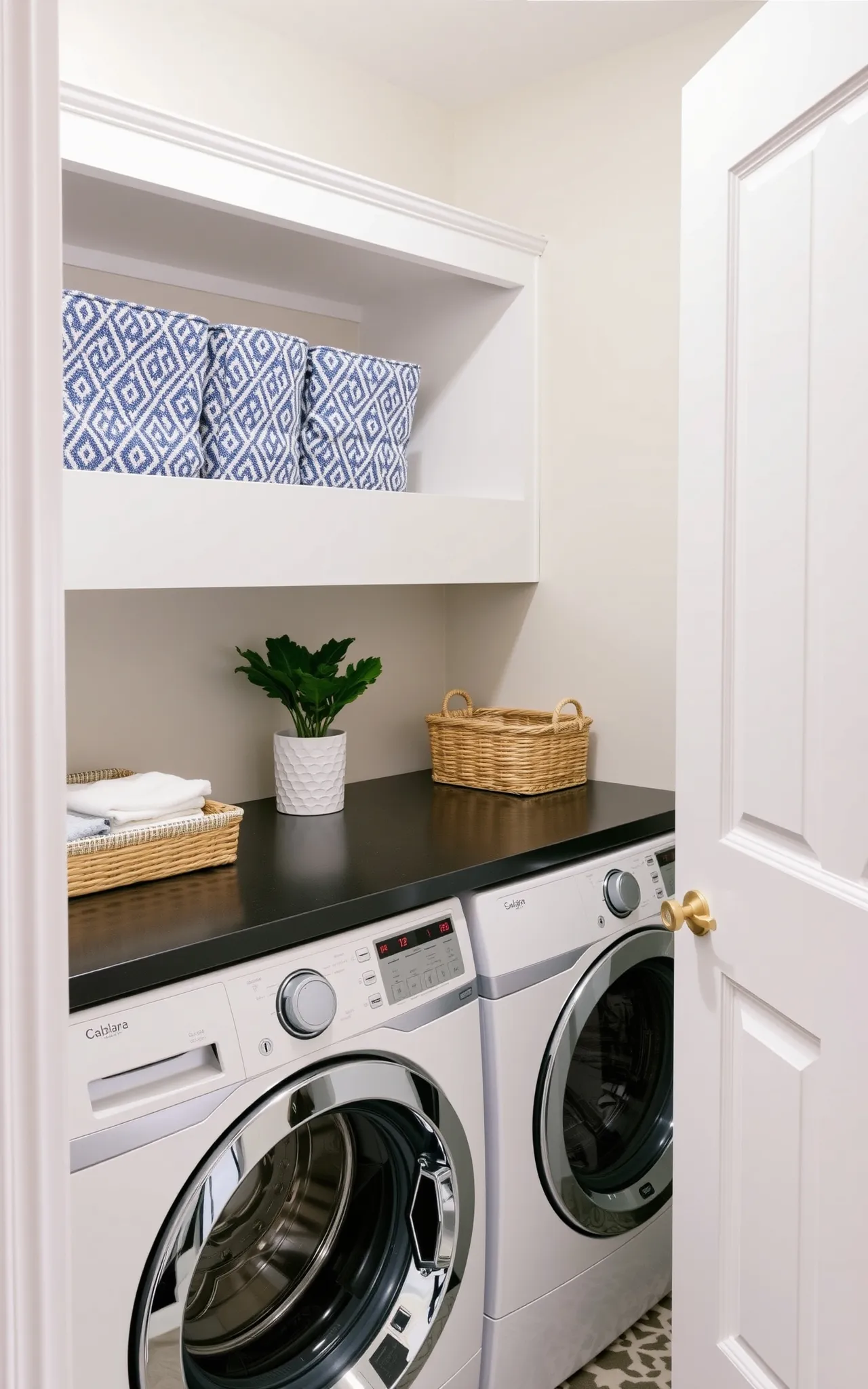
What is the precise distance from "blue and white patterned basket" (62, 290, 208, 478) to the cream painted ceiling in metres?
0.78

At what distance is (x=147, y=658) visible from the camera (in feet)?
6.53

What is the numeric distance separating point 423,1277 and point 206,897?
2.14ft

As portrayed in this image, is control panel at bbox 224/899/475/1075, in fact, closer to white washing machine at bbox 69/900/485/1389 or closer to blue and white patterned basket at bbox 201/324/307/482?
white washing machine at bbox 69/900/485/1389

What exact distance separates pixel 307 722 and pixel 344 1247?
92 cm

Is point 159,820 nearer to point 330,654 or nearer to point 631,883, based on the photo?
point 330,654

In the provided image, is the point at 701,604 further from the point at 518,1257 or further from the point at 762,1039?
the point at 518,1257

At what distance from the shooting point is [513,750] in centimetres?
220

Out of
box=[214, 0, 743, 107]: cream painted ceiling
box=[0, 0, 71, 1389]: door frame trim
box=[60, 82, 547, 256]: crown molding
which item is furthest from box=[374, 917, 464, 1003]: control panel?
box=[214, 0, 743, 107]: cream painted ceiling

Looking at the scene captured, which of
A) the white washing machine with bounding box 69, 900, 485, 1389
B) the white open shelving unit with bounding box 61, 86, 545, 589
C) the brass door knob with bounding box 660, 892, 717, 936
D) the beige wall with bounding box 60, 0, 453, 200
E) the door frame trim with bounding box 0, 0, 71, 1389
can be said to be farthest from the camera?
the beige wall with bounding box 60, 0, 453, 200

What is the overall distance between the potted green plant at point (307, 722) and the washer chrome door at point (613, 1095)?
62 cm

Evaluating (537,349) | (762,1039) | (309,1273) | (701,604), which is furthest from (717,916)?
(537,349)

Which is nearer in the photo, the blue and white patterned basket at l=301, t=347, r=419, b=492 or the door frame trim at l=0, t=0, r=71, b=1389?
the door frame trim at l=0, t=0, r=71, b=1389

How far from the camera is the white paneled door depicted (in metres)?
1.04

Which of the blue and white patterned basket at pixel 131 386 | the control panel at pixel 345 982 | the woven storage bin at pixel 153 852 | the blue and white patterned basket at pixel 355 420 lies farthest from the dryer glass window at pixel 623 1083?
the blue and white patterned basket at pixel 131 386
